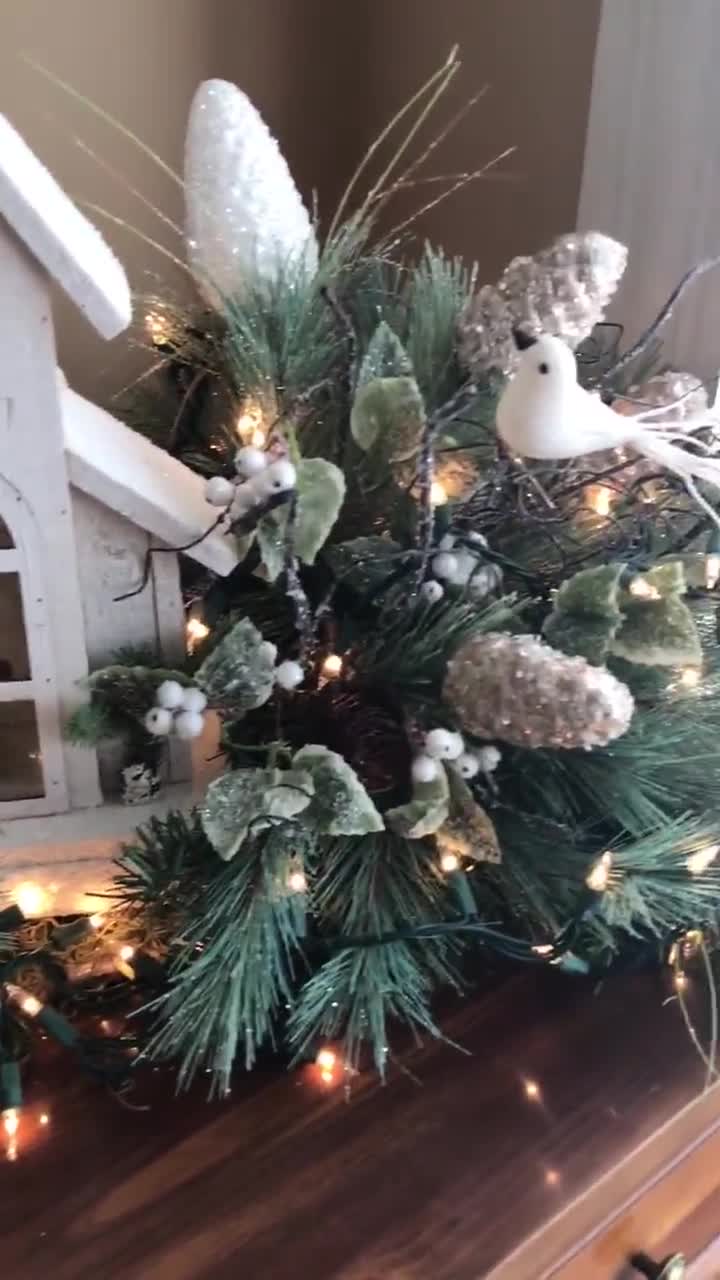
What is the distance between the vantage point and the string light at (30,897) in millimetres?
650

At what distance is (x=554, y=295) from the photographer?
584 mm

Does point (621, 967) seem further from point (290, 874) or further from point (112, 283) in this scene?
point (112, 283)

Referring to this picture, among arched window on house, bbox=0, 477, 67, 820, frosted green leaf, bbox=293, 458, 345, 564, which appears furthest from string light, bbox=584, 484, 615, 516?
arched window on house, bbox=0, 477, 67, 820

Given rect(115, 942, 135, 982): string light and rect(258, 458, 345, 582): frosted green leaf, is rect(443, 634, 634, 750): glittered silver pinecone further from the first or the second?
rect(115, 942, 135, 982): string light

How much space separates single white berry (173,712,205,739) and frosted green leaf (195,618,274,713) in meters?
0.01

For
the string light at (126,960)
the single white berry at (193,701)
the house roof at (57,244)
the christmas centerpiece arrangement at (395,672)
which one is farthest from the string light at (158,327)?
the string light at (126,960)

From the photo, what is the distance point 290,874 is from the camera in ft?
1.93

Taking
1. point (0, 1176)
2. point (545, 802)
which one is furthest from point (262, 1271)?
point (545, 802)

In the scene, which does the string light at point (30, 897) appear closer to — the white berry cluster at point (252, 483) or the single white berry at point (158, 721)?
the single white berry at point (158, 721)

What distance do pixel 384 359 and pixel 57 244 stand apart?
181 millimetres

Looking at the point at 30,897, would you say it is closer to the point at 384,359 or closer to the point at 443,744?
the point at 443,744

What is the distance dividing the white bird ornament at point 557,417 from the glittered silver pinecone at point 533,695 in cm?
10

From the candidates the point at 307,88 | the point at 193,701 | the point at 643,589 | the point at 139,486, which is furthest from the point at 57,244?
the point at 307,88

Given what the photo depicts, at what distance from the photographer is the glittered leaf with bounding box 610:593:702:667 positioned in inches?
23.1
